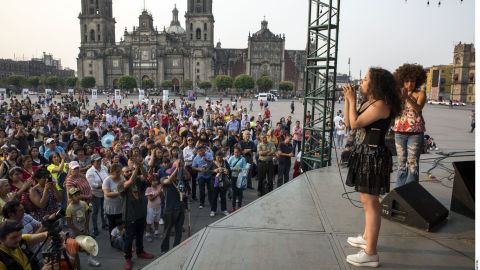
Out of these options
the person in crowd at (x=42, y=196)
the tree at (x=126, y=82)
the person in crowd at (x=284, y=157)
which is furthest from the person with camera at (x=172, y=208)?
the tree at (x=126, y=82)

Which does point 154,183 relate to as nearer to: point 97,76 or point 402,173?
point 402,173

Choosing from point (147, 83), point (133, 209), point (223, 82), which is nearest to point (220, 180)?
point (133, 209)

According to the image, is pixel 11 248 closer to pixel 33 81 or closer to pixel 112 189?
pixel 112 189

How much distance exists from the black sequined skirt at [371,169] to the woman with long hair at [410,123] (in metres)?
1.52

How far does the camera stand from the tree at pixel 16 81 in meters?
90.2

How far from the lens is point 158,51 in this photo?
9712cm

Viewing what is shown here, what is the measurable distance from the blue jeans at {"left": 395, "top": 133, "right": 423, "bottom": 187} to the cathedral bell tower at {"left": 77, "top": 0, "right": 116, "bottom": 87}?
103 m

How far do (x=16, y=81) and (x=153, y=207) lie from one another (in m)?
103

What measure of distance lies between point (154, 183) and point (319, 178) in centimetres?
316

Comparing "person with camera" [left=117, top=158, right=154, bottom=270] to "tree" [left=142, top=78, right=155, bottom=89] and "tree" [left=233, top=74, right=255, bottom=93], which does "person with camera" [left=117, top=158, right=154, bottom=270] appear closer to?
"tree" [left=233, top=74, right=255, bottom=93]

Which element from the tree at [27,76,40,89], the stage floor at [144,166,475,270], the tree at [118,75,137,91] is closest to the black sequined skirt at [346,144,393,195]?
the stage floor at [144,166,475,270]

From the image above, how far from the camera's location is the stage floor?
286 cm

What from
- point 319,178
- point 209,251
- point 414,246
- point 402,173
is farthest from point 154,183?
point 414,246

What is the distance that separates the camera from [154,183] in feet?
21.9
